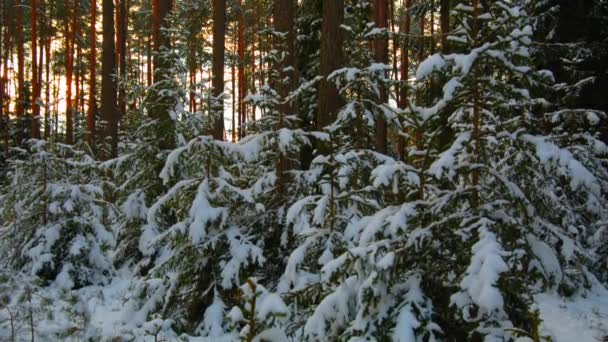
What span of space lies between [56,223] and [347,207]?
5.69m

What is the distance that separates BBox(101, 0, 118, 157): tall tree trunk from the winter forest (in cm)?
294

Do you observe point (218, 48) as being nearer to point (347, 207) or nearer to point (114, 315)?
point (114, 315)

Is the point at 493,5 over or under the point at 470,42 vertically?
over

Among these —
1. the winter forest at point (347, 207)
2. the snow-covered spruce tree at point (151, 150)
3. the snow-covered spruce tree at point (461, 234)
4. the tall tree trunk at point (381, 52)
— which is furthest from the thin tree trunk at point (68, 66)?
the snow-covered spruce tree at point (461, 234)

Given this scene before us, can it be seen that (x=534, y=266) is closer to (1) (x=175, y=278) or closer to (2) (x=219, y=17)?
(1) (x=175, y=278)

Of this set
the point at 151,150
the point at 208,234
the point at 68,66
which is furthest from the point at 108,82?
the point at 208,234

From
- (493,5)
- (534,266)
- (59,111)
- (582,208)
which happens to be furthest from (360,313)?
(59,111)

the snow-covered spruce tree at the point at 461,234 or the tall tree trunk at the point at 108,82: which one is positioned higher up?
the tall tree trunk at the point at 108,82

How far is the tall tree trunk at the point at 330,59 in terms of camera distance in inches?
267

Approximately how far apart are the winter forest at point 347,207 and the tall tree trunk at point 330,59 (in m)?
0.04

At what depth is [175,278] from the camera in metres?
5.50

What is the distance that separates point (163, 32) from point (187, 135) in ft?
8.50

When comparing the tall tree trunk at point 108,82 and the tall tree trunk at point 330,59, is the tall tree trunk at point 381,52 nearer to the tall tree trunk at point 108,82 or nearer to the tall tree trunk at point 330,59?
the tall tree trunk at point 330,59

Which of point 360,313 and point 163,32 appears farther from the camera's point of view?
point 163,32
